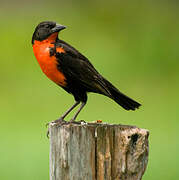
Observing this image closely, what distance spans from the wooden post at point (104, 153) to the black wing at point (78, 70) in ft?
4.86

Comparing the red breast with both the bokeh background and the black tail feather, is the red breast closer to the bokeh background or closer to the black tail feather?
the black tail feather

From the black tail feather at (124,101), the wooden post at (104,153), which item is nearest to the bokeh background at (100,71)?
the black tail feather at (124,101)

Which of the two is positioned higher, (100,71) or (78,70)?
(100,71)

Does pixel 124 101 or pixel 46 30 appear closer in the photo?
pixel 124 101

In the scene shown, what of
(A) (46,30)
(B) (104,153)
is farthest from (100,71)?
(B) (104,153)

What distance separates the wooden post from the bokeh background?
3684 mm

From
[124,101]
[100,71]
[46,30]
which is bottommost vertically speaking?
[124,101]

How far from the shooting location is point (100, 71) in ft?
54.2

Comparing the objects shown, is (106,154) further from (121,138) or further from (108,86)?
(108,86)

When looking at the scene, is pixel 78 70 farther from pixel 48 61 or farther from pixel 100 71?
pixel 100 71

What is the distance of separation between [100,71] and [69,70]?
991cm
